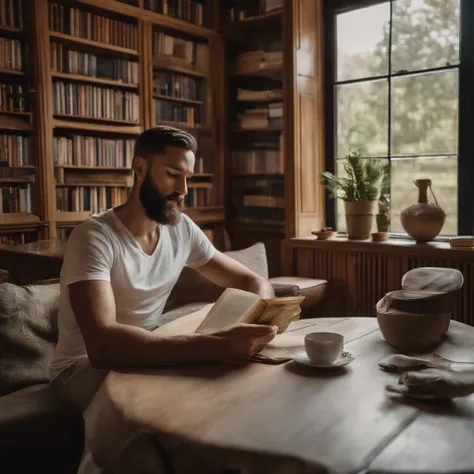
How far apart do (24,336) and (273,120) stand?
3166 millimetres

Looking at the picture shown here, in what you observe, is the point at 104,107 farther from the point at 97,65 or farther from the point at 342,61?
the point at 342,61

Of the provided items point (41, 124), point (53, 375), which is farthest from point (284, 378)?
point (41, 124)

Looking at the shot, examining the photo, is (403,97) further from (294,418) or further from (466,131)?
(294,418)

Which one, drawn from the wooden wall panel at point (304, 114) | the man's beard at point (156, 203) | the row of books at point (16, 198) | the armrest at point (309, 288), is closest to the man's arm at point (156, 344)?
the man's beard at point (156, 203)

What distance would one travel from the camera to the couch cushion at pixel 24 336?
6.59ft

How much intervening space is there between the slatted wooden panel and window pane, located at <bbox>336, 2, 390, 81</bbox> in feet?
4.69

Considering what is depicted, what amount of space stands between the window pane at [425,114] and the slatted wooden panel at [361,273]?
86 cm

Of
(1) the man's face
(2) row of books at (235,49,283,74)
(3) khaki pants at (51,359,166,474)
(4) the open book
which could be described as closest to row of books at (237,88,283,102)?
(2) row of books at (235,49,283,74)

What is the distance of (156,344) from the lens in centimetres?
138

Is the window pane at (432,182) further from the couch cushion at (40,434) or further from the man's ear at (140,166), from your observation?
the couch cushion at (40,434)

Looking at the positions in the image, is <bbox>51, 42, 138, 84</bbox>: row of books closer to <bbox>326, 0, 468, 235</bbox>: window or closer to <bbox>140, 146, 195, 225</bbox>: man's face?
<bbox>326, 0, 468, 235</bbox>: window

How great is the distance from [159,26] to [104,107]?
2.93ft

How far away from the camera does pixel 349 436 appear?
992 millimetres

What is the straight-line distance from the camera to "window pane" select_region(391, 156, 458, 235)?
12.5 feet
